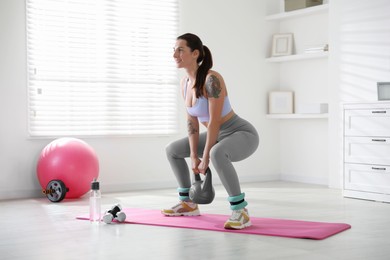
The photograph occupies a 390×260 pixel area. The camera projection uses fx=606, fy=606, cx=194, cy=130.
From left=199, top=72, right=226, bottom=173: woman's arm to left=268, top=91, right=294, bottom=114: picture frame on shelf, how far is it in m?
2.87

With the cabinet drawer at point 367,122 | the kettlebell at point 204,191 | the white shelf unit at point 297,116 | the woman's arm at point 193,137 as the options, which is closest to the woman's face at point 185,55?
the woman's arm at point 193,137

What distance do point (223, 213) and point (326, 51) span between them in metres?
2.38

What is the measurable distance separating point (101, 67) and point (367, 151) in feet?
8.11

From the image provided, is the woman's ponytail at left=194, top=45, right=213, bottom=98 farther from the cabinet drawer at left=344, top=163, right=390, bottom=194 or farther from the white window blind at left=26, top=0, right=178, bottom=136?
the white window blind at left=26, top=0, right=178, bottom=136

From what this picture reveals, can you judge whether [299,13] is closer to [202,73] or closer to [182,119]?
[182,119]

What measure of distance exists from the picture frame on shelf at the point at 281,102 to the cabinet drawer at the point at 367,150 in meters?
1.35

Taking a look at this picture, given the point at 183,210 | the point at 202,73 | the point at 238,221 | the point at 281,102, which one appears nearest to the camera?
the point at 238,221

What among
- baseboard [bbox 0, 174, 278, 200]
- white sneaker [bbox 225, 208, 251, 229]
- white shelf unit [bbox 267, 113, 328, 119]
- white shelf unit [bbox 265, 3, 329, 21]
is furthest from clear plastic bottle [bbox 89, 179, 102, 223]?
white shelf unit [bbox 265, 3, 329, 21]

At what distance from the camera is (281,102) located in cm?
644

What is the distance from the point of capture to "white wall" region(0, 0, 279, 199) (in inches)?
203

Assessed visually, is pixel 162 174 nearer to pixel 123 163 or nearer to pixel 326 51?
pixel 123 163

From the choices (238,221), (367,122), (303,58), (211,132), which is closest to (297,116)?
(303,58)

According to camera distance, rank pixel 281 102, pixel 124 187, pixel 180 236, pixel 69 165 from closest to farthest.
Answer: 1. pixel 180 236
2. pixel 69 165
3. pixel 124 187
4. pixel 281 102

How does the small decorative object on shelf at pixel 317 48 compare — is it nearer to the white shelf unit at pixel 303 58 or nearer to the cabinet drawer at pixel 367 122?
the white shelf unit at pixel 303 58
